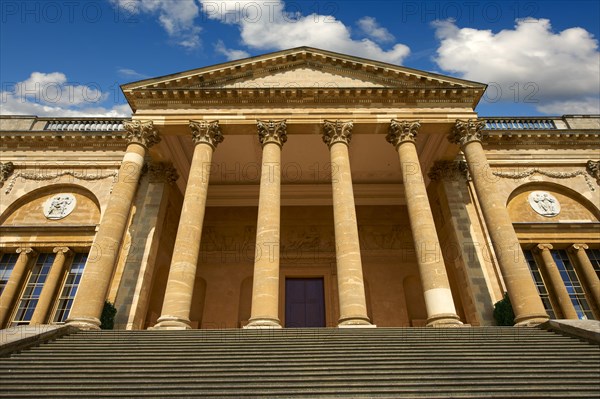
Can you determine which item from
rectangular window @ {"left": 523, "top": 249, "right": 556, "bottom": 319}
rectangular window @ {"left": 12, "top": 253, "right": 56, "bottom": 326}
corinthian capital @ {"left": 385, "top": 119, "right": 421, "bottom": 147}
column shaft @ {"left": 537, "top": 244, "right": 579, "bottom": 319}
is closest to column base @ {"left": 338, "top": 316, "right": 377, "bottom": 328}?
corinthian capital @ {"left": 385, "top": 119, "right": 421, "bottom": 147}

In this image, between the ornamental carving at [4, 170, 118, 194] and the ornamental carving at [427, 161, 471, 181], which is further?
the ornamental carving at [4, 170, 118, 194]

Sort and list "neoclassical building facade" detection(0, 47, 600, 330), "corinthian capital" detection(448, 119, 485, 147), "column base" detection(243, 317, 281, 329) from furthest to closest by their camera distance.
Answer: "corinthian capital" detection(448, 119, 485, 147) < "neoclassical building facade" detection(0, 47, 600, 330) < "column base" detection(243, 317, 281, 329)

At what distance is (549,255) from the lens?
1653cm

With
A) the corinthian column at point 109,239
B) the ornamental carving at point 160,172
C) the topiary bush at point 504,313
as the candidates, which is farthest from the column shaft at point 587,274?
the corinthian column at point 109,239

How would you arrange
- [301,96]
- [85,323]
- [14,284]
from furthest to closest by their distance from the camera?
1. [14,284]
2. [301,96]
3. [85,323]

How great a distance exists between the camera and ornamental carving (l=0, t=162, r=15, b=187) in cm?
1791

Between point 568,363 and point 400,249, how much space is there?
13387 mm

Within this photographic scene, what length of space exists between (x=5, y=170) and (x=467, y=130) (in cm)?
2154

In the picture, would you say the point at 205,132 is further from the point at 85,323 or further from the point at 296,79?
the point at 85,323

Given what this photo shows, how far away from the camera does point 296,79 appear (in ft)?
53.8

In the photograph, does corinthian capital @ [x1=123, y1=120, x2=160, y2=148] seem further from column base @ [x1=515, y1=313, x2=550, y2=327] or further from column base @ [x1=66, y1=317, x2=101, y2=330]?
column base @ [x1=515, y1=313, x2=550, y2=327]

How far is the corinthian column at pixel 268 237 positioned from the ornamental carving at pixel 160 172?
5579 mm

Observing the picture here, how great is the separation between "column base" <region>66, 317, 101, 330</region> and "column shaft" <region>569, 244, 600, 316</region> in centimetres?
1925

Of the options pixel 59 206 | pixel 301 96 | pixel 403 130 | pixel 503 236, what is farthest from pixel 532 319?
pixel 59 206
